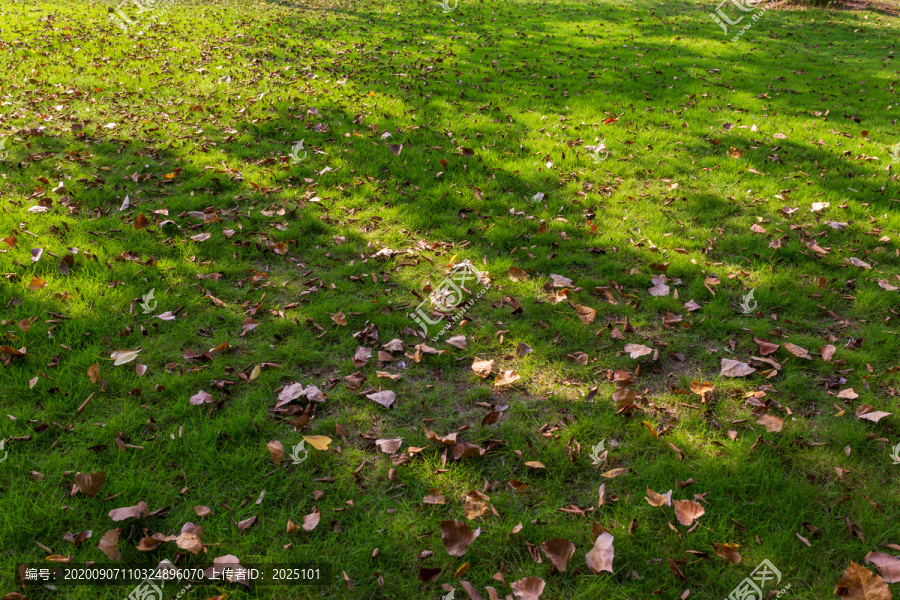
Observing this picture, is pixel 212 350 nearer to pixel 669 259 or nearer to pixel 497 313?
pixel 497 313

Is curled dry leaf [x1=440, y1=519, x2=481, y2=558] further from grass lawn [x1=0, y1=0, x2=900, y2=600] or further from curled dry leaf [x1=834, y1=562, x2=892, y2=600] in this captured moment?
curled dry leaf [x1=834, y1=562, x2=892, y2=600]

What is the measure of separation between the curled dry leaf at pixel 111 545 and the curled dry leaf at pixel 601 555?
6.86 ft

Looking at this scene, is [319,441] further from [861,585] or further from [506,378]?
[861,585]

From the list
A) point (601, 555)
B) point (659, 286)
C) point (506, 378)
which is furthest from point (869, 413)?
point (506, 378)

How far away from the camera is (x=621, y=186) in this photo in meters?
5.66

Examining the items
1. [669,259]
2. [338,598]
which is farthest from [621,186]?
[338,598]

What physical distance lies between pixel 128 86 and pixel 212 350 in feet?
21.8

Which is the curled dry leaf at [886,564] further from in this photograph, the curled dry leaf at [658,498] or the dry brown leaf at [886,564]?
the curled dry leaf at [658,498]

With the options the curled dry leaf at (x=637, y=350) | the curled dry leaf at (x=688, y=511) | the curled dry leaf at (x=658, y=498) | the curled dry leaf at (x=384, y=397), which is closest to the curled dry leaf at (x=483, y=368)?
the curled dry leaf at (x=384, y=397)

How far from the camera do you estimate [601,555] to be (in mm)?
2320

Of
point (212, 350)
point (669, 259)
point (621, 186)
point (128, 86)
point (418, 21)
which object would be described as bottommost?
point (212, 350)

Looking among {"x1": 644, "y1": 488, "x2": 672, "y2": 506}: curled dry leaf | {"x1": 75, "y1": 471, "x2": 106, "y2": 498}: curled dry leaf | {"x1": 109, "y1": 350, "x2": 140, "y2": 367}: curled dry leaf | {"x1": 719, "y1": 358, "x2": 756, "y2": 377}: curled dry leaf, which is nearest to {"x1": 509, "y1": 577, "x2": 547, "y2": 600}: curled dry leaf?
{"x1": 644, "y1": 488, "x2": 672, "y2": 506}: curled dry leaf

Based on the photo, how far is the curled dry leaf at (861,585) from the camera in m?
2.15

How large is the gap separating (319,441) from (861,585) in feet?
8.51
